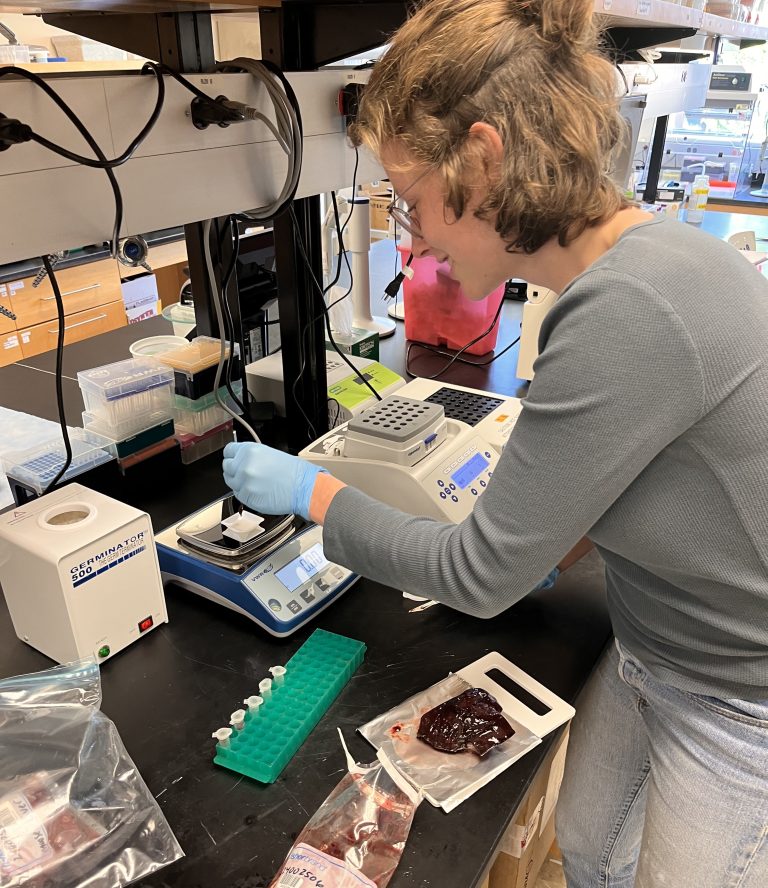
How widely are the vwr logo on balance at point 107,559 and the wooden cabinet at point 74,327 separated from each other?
297 cm

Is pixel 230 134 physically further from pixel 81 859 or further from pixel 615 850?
pixel 615 850

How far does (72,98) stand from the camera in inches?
30.1

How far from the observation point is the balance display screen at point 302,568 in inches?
40.2

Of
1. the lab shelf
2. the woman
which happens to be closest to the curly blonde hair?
the woman

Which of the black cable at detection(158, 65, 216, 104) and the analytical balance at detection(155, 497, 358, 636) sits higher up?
the black cable at detection(158, 65, 216, 104)

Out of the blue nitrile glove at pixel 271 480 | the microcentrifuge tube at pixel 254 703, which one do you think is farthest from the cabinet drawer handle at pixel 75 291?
the microcentrifuge tube at pixel 254 703

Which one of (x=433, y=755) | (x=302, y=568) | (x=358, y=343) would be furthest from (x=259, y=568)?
(x=358, y=343)

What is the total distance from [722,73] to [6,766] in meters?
4.43

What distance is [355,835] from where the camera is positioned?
29.4 inches

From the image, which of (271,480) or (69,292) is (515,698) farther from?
(69,292)

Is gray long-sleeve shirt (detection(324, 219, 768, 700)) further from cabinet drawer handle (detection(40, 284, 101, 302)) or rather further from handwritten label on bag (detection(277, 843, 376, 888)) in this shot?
cabinet drawer handle (detection(40, 284, 101, 302))

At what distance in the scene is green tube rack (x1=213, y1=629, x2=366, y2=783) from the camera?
81cm

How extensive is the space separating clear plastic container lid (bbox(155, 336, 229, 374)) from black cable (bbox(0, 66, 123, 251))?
53cm

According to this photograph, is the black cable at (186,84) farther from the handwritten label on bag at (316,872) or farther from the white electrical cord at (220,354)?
the handwritten label on bag at (316,872)
